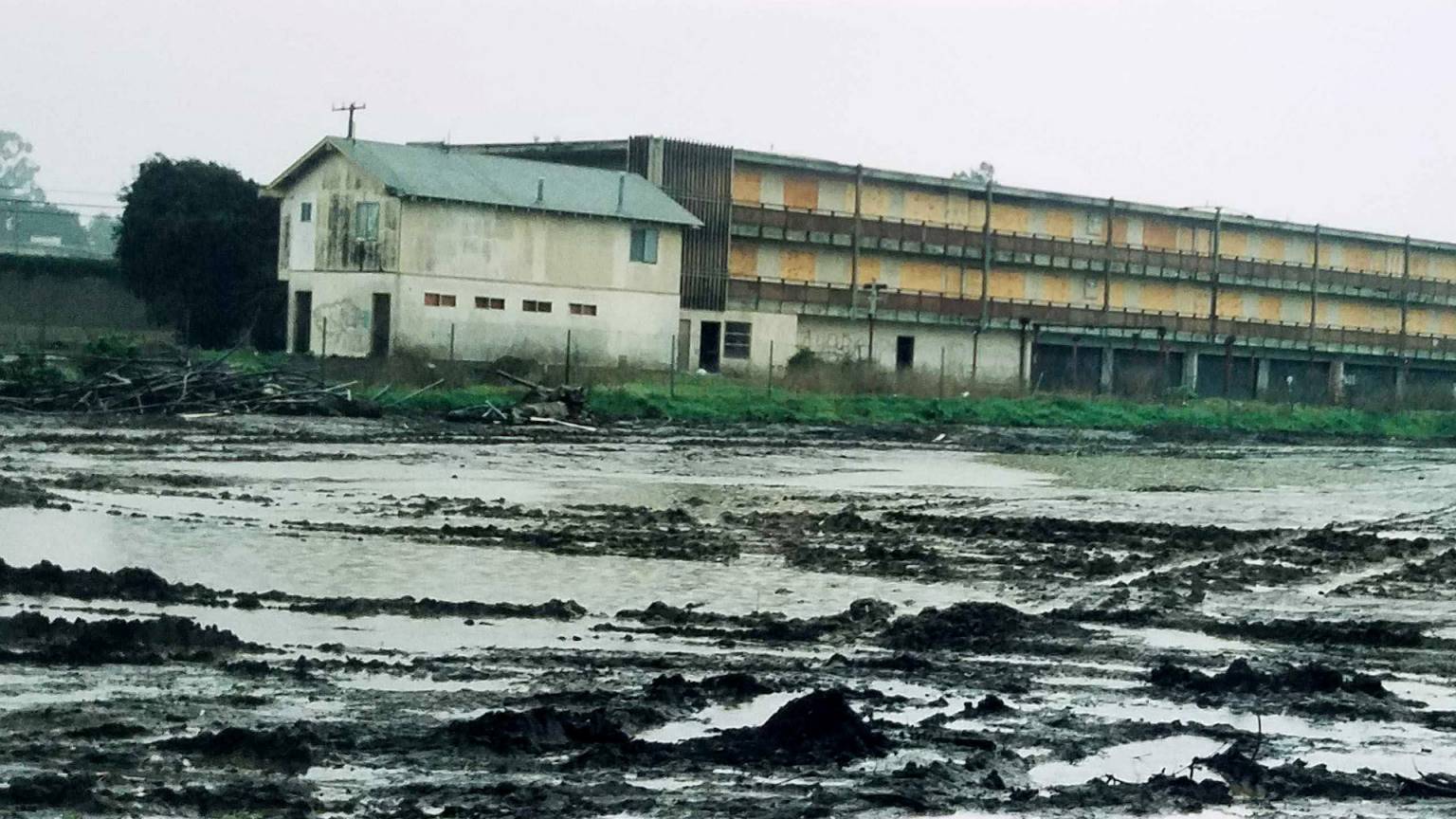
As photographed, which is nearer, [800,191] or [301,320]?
[301,320]

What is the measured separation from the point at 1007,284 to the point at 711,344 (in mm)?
16481

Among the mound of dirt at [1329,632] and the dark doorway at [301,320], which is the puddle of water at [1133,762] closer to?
the mound of dirt at [1329,632]

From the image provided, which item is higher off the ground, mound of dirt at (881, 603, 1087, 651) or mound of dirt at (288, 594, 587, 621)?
mound of dirt at (881, 603, 1087, 651)

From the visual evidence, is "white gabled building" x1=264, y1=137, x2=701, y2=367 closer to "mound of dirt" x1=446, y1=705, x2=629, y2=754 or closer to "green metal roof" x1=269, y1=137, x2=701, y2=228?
"green metal roof" x1=269, y1=137, x2=701, y2=228

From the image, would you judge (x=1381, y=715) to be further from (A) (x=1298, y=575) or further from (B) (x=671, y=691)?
(A) (x=1298, y=575)

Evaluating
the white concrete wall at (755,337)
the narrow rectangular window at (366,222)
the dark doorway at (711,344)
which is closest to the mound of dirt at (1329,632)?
the narrow rectangular window at (366,222)

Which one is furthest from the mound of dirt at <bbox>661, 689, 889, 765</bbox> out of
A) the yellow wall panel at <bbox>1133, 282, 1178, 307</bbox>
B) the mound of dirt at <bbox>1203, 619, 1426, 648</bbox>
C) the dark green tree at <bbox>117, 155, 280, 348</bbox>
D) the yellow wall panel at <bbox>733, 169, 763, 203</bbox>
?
the yellow wall panel at <bbox>1133, 282, 1178, 307</bbox>

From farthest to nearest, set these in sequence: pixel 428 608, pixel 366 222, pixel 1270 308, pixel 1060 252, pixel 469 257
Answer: pixel 1270 308
pixel 1060 252
pixel 469 257
pixel 366 222
pixel 428 608

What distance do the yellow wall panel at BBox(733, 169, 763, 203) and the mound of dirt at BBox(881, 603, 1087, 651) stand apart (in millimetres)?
60257

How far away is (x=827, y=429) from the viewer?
1943 inches

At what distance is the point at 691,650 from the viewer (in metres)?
14.1

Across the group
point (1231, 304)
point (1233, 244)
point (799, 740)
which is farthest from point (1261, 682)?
point (1233, 244)

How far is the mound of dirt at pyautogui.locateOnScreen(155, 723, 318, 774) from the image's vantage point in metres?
9.52

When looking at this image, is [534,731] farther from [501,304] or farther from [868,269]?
[868,269]
